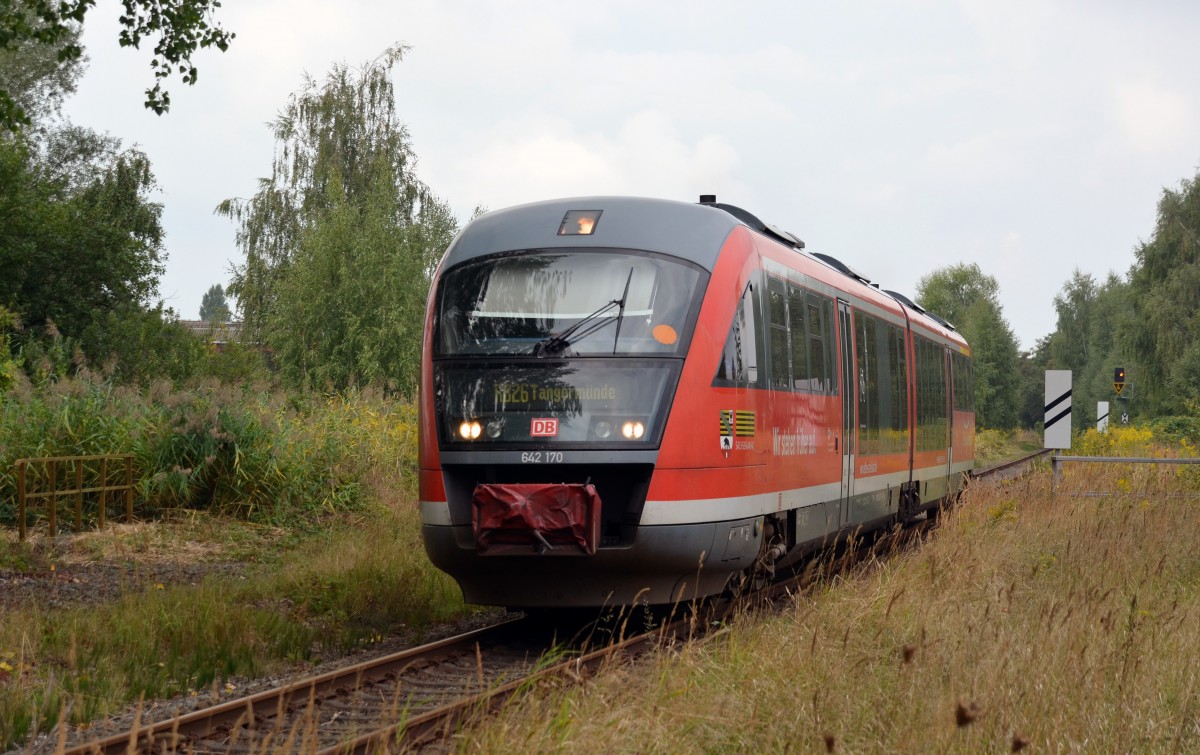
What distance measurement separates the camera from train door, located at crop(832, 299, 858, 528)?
12156 millimetres

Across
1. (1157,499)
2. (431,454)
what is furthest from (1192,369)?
(431,454)

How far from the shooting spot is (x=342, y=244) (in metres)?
36.5

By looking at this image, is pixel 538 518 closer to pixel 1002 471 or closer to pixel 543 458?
pixel 543 458

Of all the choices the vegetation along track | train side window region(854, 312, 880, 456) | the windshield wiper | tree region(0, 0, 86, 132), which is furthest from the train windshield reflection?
tree region(0, 0, 86, 132)

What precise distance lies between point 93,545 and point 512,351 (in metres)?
6.78

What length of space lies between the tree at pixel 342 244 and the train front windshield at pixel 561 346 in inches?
843

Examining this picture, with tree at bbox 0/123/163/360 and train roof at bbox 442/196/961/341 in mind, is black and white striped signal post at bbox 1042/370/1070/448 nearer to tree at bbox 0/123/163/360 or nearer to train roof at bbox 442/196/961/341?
train roof at bbox 442/196/961/341

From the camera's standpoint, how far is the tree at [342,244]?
116ft

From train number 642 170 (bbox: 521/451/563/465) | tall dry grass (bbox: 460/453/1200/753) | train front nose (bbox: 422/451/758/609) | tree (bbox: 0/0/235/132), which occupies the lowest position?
tall dry grass (bbox: 460/453/1200/753)

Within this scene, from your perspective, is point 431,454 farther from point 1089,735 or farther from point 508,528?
point 1089,735

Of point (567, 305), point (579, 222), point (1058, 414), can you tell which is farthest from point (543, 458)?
point (1058, 414)

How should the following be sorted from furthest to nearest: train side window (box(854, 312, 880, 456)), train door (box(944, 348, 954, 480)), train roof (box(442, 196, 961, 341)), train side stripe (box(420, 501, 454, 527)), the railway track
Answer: the railway track < train door (box(944, 348, 954, 480)) < train side window (box(854, 312, 880, 456)) < train roof (box(442, 196, 961, 341)) < train side stripe (box(420, 501, 454, 527))

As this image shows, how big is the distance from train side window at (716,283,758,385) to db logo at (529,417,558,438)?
119cm

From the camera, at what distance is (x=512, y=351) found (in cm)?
888
